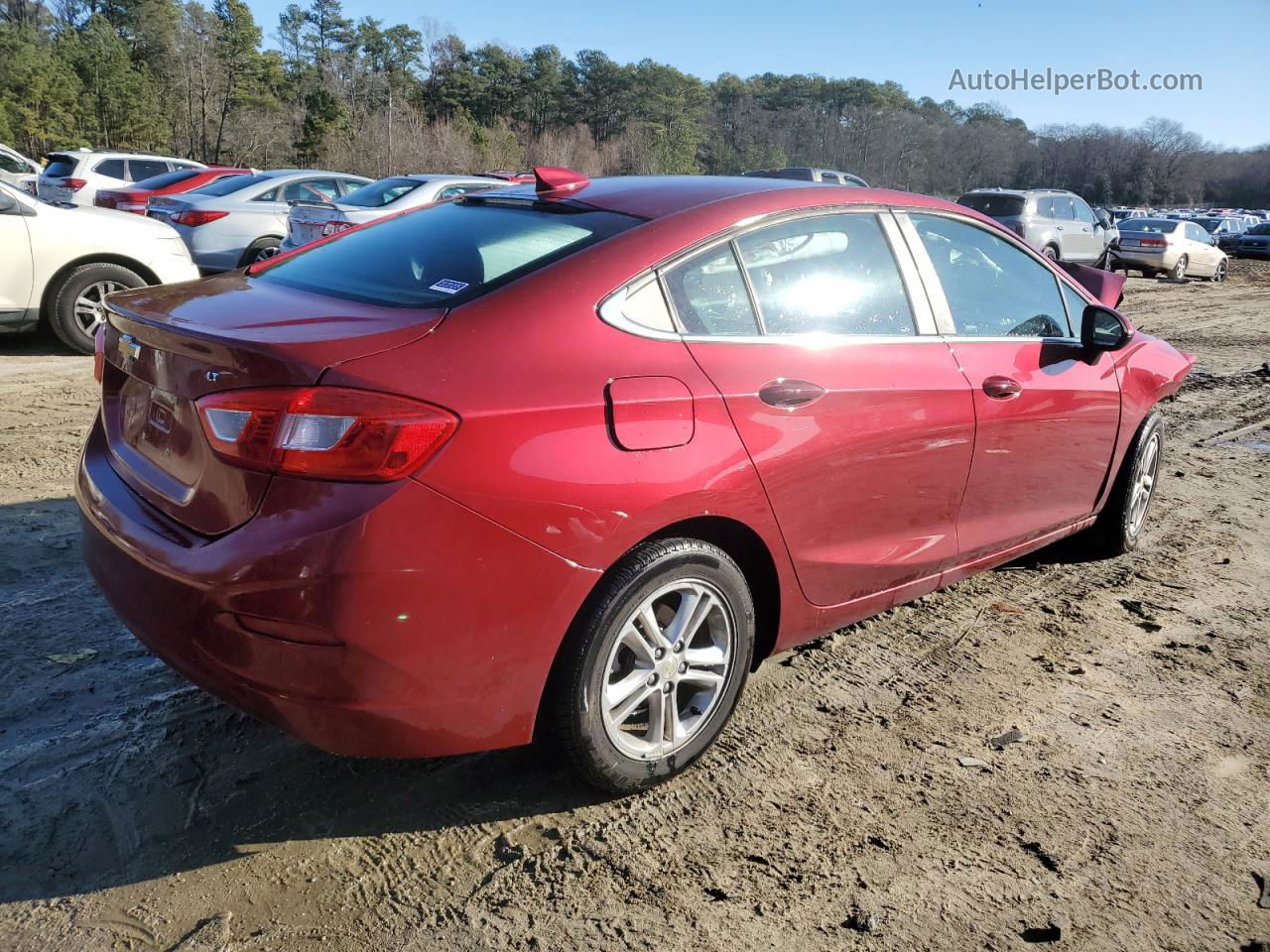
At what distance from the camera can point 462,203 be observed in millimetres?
3445

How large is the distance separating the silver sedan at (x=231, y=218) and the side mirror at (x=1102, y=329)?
34.0 feet

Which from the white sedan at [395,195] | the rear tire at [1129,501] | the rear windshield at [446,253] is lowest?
the rear tire at [1129,501]

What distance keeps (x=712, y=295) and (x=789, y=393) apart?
0.35m

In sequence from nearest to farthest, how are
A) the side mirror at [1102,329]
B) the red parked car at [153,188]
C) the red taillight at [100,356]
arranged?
the red taillight at [100,356]
the side mirror at [1102,329]
the red parked car at [153,188]

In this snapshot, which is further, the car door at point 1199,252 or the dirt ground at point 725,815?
the car door at point 1199,252

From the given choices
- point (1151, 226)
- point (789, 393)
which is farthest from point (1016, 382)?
point (1151, 226)

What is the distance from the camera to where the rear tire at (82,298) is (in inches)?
310

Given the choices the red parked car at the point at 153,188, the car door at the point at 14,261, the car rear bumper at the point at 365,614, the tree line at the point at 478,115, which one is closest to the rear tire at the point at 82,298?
the car door at the point at 14,261

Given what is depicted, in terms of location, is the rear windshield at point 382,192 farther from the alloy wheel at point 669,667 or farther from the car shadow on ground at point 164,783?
the alloy wheel at point 669,667

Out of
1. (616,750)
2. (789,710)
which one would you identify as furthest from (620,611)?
(789,710)

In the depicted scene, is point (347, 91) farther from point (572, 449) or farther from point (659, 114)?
point (572, 449)

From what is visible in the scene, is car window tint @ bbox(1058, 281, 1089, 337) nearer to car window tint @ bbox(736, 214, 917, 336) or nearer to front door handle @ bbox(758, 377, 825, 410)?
car window tint @ bbox(736, 214, 917, 336)

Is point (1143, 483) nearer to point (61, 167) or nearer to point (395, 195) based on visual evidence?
point (395, 195)

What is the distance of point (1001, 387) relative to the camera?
354 centimetres
